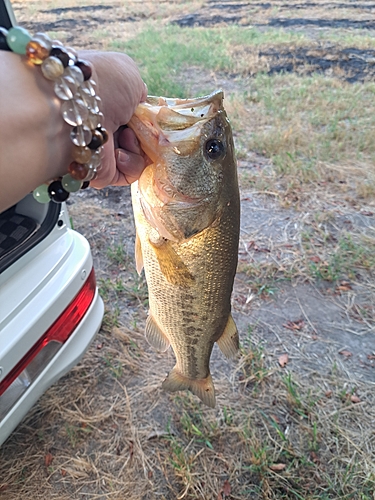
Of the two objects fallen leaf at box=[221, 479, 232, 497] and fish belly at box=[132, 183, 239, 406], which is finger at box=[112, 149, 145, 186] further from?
fallen leaf at box=[221, 479, 232, 497]

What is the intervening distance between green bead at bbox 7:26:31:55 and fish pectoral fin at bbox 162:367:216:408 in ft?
4.54

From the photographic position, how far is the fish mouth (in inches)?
45.3

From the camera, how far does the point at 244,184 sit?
437 cm

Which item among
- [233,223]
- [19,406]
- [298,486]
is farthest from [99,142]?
[298,486]

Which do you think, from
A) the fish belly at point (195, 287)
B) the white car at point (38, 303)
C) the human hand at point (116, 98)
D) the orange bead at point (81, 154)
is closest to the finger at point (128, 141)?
the human hand at point (116, 98)

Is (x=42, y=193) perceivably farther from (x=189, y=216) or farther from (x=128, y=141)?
(x=189, y=216)

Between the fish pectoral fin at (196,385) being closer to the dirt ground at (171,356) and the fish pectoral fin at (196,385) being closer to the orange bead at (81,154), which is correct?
the dirt ground at (171,356)

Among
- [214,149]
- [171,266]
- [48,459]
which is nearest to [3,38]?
[214,149]

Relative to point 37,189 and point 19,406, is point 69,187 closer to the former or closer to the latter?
point 37,189

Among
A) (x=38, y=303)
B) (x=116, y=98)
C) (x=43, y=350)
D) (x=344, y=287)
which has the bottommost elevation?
(x=344, y=287)

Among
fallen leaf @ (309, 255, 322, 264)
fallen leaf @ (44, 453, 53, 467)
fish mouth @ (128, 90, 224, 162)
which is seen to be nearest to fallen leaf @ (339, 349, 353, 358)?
fallen leaf @ (309, 255, 322, 264)

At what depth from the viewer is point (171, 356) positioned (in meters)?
2.66

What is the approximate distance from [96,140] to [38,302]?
105cm

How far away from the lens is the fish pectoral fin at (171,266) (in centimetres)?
138
